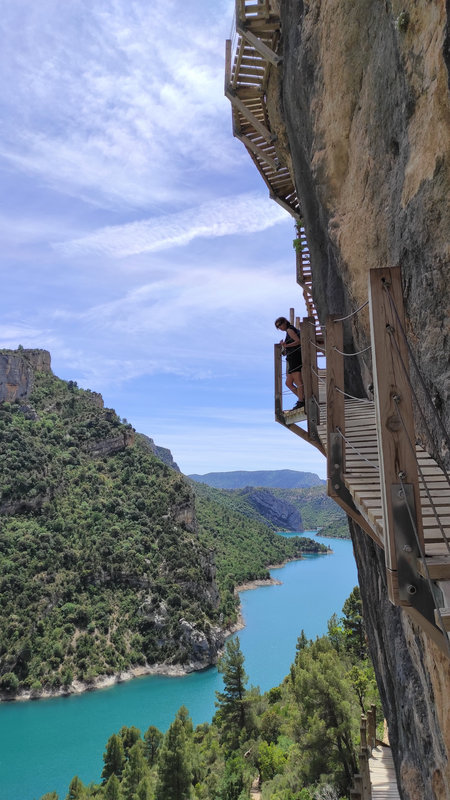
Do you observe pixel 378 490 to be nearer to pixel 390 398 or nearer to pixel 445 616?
pixel 390 398

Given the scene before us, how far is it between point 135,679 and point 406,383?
48.7 m

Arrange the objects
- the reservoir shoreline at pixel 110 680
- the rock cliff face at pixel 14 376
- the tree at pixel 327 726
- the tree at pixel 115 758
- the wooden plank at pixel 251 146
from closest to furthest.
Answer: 1. the wooden plank at pixel 251 146
2. the tree at pixel 327 726
3. the tree at pixel 115 758
4. the reservoir shoreline at pixel 110 680
5. the rock cliff face at pixel 14 376

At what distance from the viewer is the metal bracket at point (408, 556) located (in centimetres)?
180

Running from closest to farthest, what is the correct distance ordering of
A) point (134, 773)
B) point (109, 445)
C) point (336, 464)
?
point (336, 464)
point (134, 773)
point (109, 445)

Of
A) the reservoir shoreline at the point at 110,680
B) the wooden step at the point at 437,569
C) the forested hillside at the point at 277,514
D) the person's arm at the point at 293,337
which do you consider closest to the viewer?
the wooden step at the point at 437,569

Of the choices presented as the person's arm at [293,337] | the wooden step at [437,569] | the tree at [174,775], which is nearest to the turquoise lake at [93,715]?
the tree at [174,775]

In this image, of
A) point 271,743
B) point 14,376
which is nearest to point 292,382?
point 271,743

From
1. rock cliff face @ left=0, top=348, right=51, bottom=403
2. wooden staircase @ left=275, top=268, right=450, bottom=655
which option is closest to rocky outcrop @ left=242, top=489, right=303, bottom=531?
rock cliff face @ left=0, top=348, right=51, bottom=403

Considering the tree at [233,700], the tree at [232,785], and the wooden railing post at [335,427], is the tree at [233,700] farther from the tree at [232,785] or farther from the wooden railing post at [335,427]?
the wooden railing post at [335,427]

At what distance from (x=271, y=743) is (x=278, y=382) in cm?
2133

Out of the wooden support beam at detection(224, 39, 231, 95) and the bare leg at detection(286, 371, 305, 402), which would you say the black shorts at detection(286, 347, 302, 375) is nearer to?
the bare leg at detection(286, 371, 305, 402)

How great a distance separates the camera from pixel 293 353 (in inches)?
242

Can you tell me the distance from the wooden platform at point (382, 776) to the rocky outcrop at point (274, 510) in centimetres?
14896

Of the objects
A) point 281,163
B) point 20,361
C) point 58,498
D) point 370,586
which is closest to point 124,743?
point 370,586
